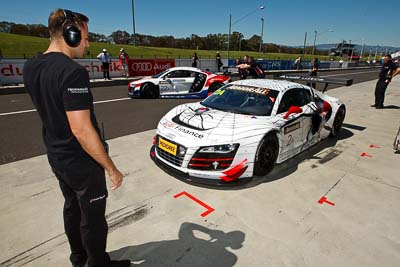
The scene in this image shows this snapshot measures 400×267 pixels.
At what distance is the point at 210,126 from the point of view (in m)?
3.24

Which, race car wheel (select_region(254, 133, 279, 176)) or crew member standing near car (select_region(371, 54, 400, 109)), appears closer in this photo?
race car wheel (select_region(254, 133, 279, 176))

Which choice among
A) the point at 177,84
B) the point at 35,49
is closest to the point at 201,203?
the point at 177,84

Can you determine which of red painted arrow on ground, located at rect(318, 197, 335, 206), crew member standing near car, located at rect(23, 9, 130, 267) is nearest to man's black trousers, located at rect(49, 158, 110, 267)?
crew member standing near car, located at rect(23, 9, 130, 267)

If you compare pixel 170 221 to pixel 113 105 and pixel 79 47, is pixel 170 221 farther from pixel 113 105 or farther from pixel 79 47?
pixel 113 105

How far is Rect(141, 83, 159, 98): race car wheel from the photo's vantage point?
→ 942 cm

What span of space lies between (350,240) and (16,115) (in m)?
7.95

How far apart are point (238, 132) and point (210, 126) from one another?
0.38 meters

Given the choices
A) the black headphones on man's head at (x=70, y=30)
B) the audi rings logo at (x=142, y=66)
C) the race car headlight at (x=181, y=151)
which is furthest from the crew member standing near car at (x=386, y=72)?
the audi rings logo at (x=142, y=66)

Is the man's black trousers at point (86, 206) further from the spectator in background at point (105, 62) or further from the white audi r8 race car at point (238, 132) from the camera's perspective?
the spectator in background at point (105, 62)

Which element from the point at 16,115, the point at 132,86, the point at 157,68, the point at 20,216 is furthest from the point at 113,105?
the point at 157,68

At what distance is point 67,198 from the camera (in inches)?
66.7

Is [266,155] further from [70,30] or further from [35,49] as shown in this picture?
[35,49]

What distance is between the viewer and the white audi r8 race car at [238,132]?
301 cm

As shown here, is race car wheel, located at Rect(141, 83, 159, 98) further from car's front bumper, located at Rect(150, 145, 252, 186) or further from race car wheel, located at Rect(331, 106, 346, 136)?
car's front bumper, located at Rect(150, 145, 252, 186)
